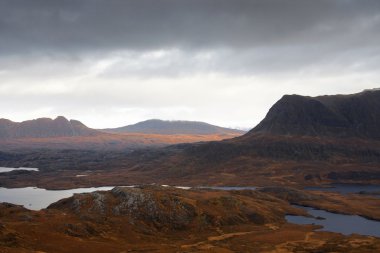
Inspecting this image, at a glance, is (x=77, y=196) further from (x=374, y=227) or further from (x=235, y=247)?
(x=374, y=227)

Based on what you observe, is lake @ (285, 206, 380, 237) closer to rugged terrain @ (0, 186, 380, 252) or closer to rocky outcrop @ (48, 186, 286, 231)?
rugged terrain @ (0, 186, 380, 252)

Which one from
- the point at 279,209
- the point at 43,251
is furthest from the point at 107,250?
the point at 279,209

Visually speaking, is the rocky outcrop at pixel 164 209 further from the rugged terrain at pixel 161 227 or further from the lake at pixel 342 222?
the lake at pixel 342 222

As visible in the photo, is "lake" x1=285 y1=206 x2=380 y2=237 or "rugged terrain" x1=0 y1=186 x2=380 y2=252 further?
"lake" x1=285 y1=206 x2=380 y2=237

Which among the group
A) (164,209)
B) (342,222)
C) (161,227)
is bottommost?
(342,222)

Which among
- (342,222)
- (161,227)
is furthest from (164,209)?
(342,222)

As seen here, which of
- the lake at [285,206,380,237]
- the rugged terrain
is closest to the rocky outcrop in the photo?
the rugged terrain

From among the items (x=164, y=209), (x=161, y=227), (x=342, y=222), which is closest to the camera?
(x=161, y=227)

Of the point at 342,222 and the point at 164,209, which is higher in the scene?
the point at 164,209

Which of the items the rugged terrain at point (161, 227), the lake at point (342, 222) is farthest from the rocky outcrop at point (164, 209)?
the lake at point (342, 222)

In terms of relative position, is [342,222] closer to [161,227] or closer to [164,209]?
[164,209]
